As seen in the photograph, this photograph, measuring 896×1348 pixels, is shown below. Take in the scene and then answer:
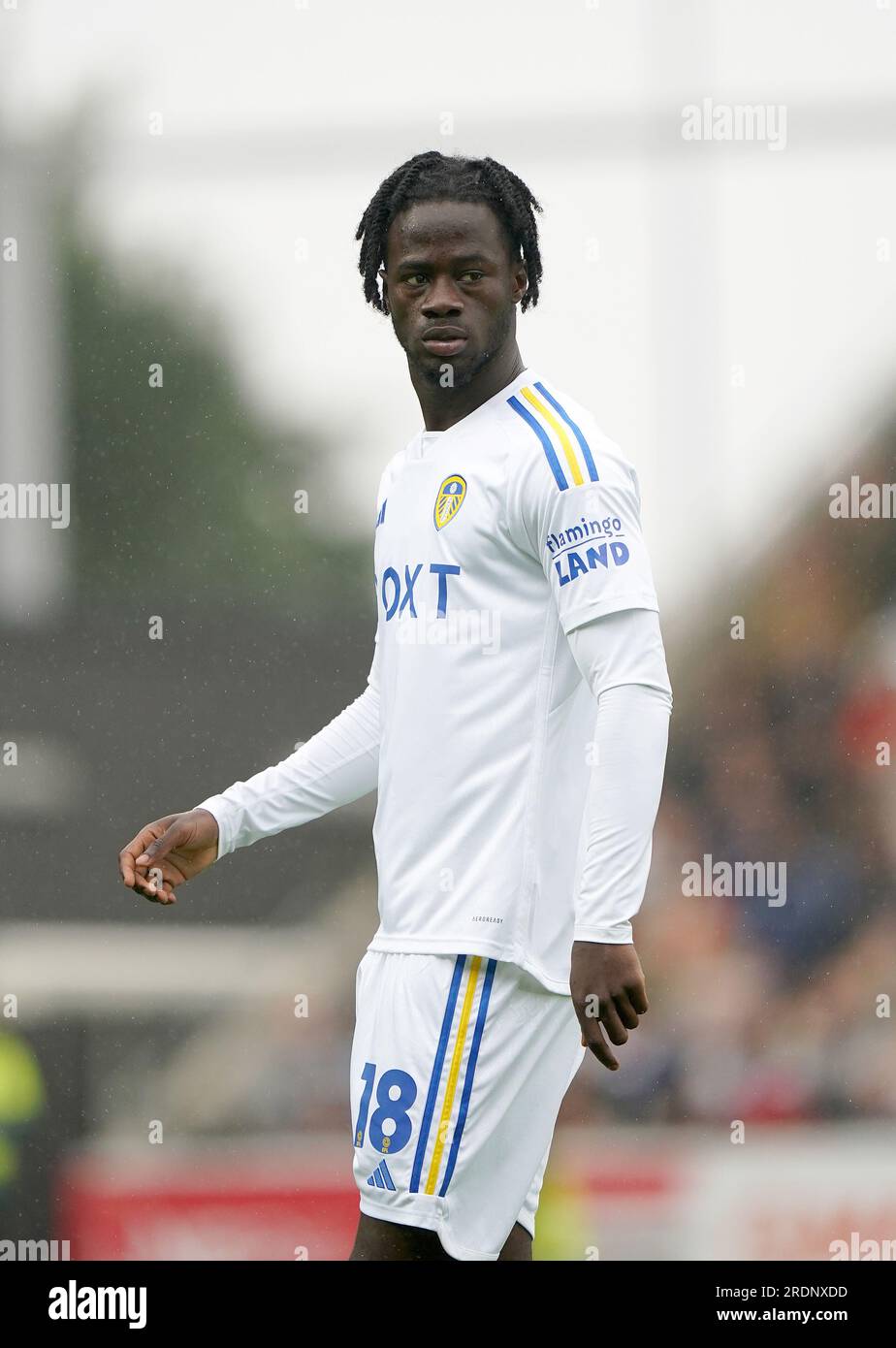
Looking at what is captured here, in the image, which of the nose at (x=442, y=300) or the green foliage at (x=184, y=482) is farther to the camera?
the green foliage at (x=184, y=482)

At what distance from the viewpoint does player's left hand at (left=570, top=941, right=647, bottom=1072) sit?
5.30 ft

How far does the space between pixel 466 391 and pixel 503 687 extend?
14.7 inches

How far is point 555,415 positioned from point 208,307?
4.84 m

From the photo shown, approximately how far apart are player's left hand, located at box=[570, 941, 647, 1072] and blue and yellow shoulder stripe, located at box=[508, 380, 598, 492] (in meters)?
0.51

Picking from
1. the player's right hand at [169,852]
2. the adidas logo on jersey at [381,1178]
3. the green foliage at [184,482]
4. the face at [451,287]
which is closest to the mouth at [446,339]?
the face at [451,287]

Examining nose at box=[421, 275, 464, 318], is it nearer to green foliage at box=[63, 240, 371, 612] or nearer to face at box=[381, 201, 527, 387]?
face at box=[381, 201, 527, 387]

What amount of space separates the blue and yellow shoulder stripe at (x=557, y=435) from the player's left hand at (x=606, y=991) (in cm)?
51

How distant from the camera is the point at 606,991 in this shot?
1618 millimetres

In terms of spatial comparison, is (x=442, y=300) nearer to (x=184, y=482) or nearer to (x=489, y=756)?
(x=489, y=756)

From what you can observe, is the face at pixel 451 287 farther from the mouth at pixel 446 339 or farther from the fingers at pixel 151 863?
the fingers at pixel 151 863

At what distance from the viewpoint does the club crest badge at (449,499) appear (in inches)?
72.0

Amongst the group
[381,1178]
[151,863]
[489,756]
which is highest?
[489,756]

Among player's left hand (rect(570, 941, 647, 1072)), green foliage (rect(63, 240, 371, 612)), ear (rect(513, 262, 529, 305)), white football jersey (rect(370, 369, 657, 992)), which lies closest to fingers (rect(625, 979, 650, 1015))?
player's left hand (rect(570, 941, 647, 1072))

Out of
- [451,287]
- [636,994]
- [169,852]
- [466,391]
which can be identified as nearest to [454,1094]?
[636,994]
